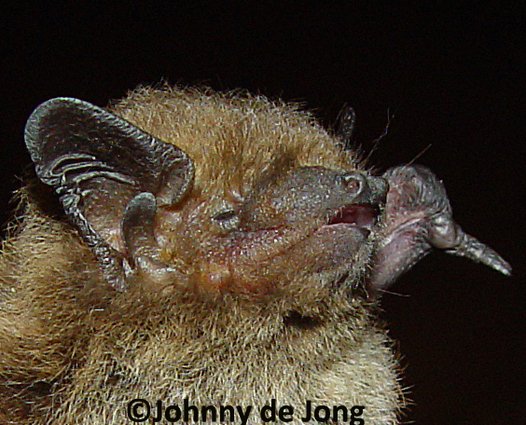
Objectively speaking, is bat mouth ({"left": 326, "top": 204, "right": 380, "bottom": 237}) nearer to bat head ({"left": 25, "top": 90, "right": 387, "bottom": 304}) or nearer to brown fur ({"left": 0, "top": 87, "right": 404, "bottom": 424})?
bat head ({"left": 25, "top": 90, "right": 387, "bottom": 304})

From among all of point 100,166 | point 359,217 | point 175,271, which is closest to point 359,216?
point 359,217

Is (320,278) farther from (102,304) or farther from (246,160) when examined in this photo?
(102,304)

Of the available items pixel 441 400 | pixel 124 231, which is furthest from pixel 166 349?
pixel 441 400

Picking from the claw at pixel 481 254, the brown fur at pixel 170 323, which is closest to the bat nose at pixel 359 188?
the brown fur at pixel 170 323

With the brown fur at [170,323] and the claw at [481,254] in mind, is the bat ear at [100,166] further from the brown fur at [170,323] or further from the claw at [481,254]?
the claw at [481,254]

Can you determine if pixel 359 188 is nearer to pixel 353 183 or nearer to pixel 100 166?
pixel 353 183

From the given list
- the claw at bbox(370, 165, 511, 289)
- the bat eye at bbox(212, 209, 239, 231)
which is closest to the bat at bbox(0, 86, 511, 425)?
the bat eye at bbox(212, 209, 239, 231)
